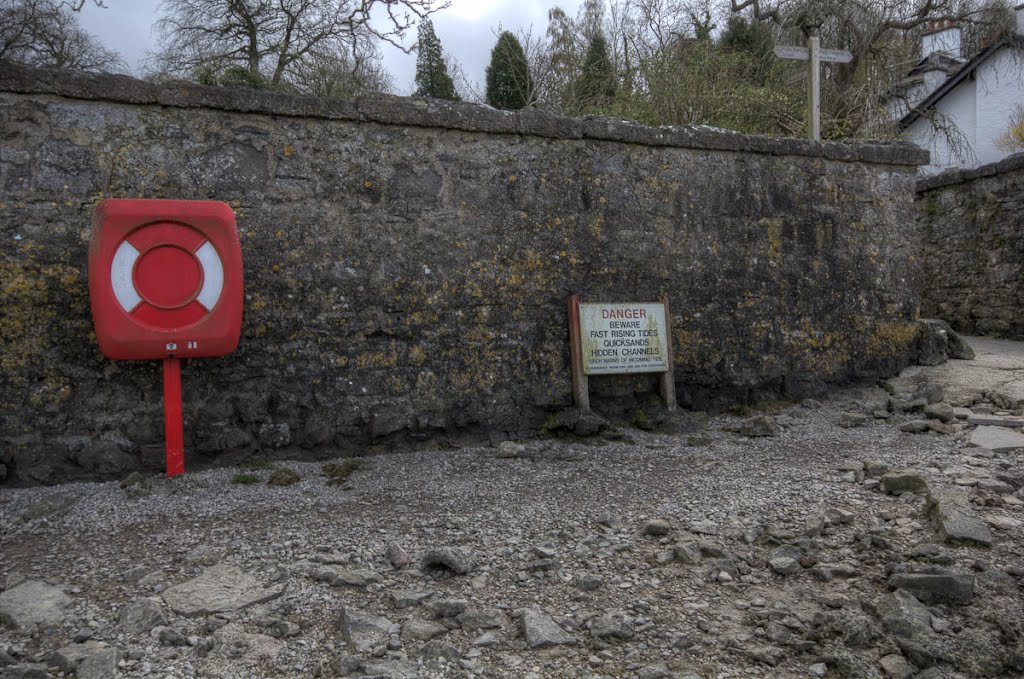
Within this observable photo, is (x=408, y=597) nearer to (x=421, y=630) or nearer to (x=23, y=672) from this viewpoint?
(x=421, y=630)

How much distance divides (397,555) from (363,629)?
1.58ft

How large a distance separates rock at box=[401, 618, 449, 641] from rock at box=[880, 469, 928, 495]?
2266mm

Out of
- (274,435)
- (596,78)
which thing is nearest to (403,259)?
(274,435)

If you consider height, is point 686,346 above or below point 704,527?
above

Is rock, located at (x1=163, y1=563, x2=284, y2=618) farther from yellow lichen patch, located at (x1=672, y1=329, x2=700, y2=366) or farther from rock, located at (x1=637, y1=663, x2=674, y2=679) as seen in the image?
yellow lichen patch, located at (x1=672, y1=329, x2=700, y2=366)

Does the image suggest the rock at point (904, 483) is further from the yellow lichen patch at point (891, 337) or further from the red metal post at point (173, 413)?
the red metal post at point (173, 413)

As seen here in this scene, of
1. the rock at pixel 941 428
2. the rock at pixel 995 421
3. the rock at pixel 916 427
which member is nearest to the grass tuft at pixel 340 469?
the rock at pixel 916 427

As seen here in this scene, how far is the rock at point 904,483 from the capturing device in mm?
3400

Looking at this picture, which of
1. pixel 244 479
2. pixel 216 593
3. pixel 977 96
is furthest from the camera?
pixel 977 96

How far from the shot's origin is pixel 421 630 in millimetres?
2254

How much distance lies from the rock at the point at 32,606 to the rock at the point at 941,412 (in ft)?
15.3

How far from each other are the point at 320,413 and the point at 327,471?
33 cm

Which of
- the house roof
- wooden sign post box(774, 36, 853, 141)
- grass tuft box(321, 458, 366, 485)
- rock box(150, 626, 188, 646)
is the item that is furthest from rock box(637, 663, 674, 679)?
the house roof

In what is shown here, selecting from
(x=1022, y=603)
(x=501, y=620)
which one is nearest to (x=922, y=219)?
(x=1022, y=603)
